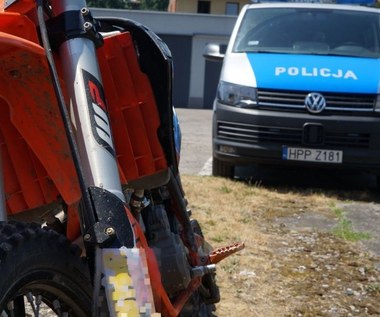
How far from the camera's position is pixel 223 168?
762 centimetres

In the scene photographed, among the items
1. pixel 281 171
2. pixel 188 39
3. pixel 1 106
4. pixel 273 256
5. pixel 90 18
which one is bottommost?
pixel 188 39

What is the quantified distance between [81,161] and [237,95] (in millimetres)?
5379

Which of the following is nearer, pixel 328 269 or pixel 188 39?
pixel 328 269

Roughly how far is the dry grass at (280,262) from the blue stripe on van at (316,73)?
1094 mm

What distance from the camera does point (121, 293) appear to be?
177 cm

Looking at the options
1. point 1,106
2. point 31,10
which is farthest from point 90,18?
point 1,106

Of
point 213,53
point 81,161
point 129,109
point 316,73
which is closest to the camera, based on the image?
point 81,161

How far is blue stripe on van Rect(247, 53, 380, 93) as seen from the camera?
695 centimetres

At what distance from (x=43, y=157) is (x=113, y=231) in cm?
43

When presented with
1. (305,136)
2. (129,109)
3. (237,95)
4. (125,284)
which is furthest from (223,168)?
(125,284)

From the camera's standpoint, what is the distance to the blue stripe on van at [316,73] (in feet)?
22.8

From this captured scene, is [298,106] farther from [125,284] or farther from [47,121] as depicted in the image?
[125,284]

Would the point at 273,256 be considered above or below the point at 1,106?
below

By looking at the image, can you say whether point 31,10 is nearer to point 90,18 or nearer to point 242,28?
point 90,18
